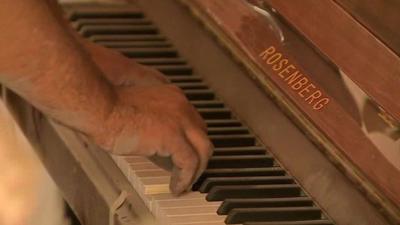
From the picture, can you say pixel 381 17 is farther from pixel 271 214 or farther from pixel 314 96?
pixel 271 214

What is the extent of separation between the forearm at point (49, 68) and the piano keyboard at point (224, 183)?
0.55 ft

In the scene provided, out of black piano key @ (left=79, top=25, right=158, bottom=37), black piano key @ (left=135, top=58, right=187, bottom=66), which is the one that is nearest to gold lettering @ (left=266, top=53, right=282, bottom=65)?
black piano key @ (left=135, top=58, right=187, bottom=66)

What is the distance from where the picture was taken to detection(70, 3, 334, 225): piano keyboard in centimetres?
148

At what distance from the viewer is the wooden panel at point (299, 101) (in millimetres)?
1419

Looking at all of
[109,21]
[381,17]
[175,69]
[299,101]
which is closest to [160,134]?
[299,101]

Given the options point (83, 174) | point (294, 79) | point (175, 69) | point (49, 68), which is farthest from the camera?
point (175, 69)

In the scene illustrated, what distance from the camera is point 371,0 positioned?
145 centimetres

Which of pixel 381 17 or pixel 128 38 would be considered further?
pixel 128 38

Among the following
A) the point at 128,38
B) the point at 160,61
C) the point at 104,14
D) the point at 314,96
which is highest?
the point at 104,14

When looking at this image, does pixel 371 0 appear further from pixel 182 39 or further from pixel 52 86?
pixel 182 39

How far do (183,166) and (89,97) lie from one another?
0.16 metres

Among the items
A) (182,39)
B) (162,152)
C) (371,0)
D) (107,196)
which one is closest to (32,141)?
(182,39)

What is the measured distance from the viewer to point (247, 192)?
154 cm

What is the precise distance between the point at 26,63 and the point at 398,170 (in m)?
0.48
